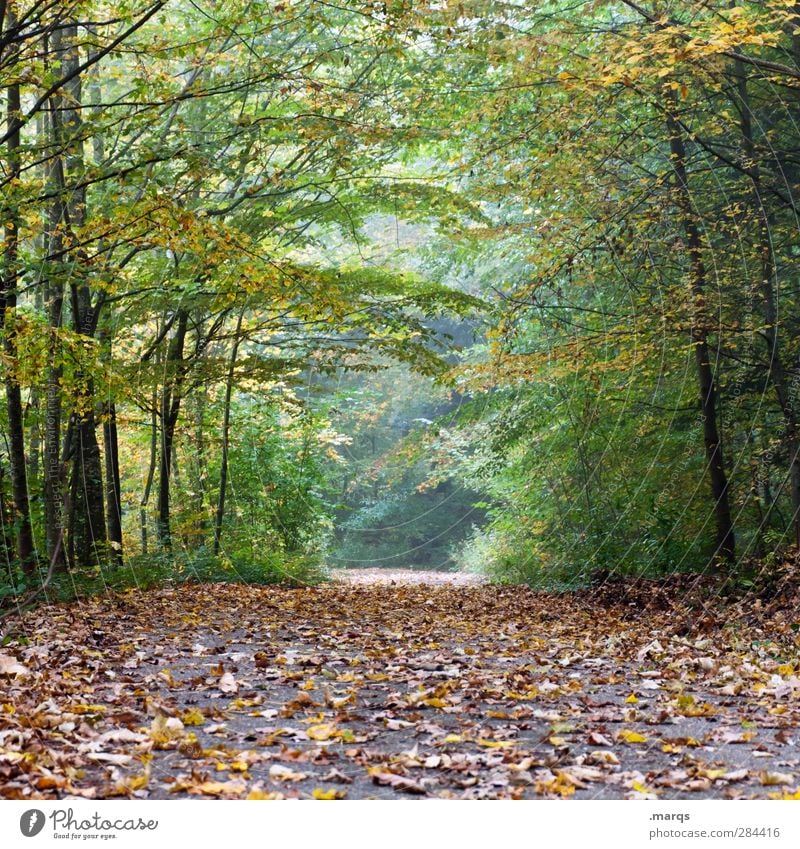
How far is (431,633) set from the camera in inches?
261

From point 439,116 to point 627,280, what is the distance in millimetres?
2576

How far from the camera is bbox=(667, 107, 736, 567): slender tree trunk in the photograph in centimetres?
823

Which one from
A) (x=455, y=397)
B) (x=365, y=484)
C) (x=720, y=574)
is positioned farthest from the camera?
(x=455, y=397)

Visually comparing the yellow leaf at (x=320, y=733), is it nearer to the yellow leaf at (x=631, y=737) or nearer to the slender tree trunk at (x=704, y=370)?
the yellow leaf at (x=631, y=737)

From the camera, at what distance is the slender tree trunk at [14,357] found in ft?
20.1

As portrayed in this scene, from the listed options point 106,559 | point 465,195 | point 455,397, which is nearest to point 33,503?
point 106,559

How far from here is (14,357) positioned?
6293 mm

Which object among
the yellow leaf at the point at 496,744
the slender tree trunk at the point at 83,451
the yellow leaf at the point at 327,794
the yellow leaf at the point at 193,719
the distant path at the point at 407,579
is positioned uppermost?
the slender tree trunk at the point at 83,451

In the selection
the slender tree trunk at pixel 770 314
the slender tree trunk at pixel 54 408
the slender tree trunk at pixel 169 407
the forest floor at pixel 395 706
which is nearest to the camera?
the forest floor at pixel 395 706

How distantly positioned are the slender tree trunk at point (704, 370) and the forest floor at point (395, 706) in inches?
54.9

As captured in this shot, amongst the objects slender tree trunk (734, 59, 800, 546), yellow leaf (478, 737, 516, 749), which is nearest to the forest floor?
yellow leaf (478, 737, 516, 749)

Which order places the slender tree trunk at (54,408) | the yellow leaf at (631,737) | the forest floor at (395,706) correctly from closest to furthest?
the forest floor at (395,706), the yellow leaf at (631,737), the slender tree trunk at (54,408)

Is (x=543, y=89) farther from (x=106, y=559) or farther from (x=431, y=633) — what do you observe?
(x=106, y=559)

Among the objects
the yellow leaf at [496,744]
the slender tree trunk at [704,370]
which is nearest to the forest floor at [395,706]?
the yellow leaf at [496,744]
